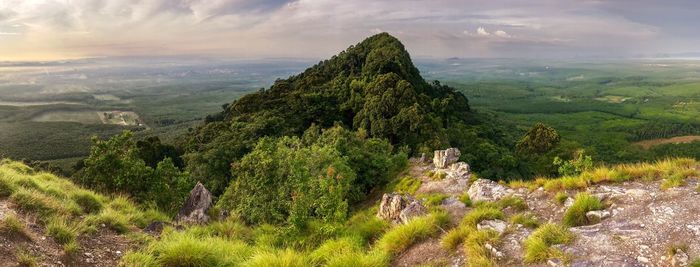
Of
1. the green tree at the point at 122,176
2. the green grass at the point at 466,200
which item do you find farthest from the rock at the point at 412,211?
the green tree at the point at 122,176

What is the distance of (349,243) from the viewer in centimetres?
880

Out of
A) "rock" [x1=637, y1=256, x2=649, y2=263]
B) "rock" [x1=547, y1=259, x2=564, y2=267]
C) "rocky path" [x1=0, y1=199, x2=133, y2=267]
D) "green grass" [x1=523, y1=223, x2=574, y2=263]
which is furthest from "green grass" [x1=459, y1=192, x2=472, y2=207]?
"rocky path" [x1=0, y1=199, x2=133, y2=267]

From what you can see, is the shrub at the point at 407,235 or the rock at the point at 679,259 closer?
the rock at the point at 679,259

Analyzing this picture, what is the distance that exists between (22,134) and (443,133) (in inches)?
5049

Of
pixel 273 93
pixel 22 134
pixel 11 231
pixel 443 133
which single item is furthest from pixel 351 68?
pixel 22 134

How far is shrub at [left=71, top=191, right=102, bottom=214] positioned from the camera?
11.0 m

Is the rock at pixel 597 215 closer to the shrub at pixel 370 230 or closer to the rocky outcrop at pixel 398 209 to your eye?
the rocky outcrop at pixel 398 209

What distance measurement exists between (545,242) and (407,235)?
2.77 meters

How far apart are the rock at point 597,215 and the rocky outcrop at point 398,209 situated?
412cm

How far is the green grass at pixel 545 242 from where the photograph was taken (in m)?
7.29

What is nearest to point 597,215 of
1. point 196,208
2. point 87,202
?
point 196,208

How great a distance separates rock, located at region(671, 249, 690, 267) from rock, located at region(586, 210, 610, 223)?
2045mm

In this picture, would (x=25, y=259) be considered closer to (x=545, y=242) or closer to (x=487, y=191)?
(x=545, y=242)

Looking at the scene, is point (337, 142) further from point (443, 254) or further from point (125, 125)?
point (125, 125)
